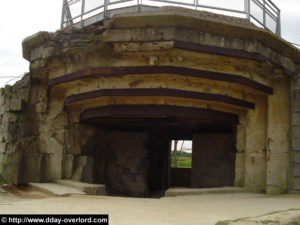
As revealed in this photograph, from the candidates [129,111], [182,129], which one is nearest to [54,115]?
[129,111]

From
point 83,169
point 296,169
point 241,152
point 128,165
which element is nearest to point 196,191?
point 241,152

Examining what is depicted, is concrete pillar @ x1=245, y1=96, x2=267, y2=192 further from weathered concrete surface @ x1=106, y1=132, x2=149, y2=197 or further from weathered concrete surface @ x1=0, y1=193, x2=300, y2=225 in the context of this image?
weathered concrete surface @ x1=106, y1=132, x2=149, y2=197

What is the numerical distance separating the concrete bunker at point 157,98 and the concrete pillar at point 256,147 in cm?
2

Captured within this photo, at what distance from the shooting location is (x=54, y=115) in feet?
26.7

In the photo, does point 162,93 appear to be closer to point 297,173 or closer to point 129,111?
point 129,111

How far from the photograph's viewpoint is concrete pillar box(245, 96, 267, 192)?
7.17 meters

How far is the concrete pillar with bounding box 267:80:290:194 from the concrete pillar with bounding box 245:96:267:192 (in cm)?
17

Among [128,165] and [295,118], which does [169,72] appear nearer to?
[295,118]

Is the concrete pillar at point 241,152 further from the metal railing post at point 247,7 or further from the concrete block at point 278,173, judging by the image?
the metal railing post at point 247,7

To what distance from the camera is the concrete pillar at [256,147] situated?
7172mm

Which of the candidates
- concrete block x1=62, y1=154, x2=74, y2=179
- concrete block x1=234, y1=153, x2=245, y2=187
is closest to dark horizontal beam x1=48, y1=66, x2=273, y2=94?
concrete block x1=234, y1=153, x2=245, y2=187

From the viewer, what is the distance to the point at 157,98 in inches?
268

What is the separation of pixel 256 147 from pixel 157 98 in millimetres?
2299

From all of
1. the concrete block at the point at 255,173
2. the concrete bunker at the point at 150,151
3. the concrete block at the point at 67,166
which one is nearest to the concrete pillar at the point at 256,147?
the concrete block at the point at 255,173
